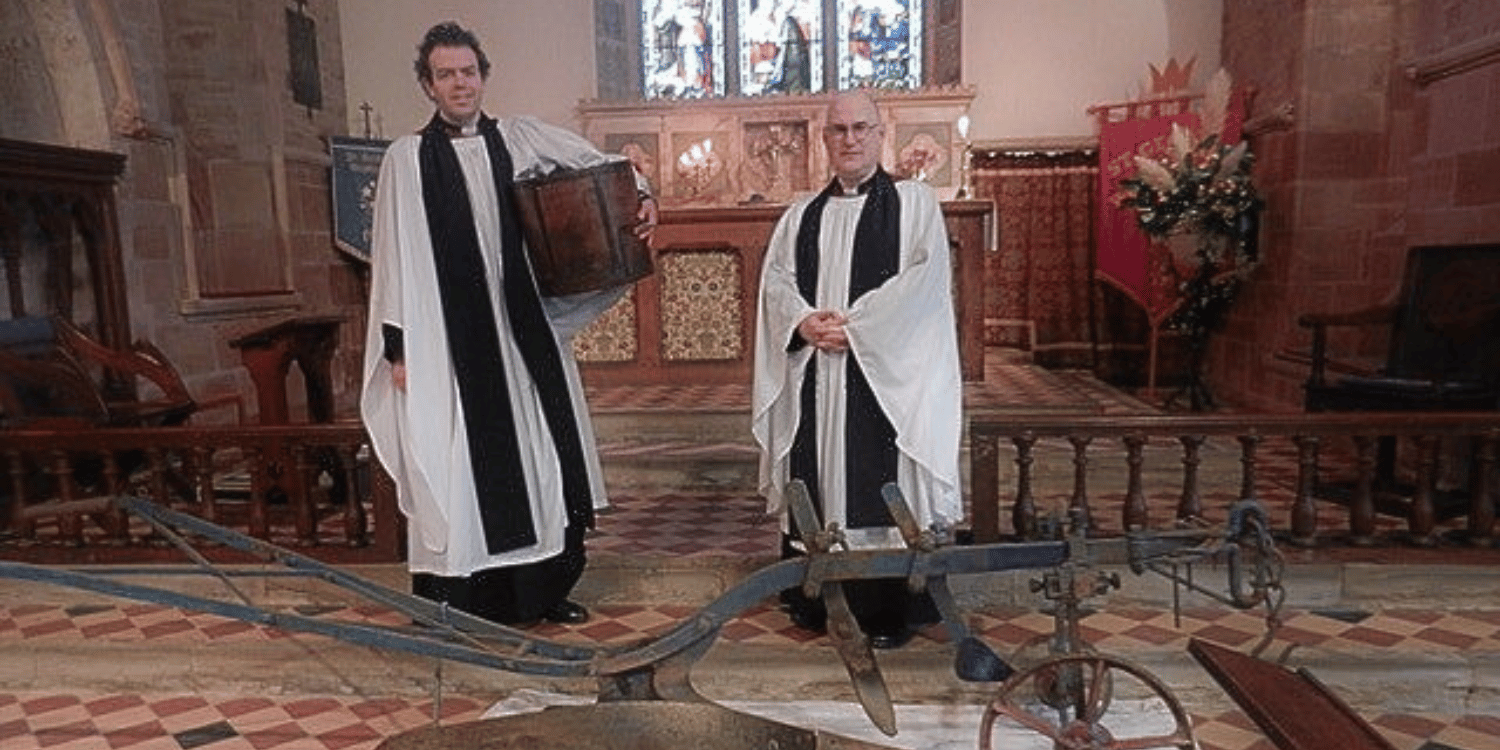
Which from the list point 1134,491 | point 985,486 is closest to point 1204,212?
point 1134,491

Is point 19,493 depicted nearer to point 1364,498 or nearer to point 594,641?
point 594,641

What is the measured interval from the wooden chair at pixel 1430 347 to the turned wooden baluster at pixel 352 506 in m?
4.43

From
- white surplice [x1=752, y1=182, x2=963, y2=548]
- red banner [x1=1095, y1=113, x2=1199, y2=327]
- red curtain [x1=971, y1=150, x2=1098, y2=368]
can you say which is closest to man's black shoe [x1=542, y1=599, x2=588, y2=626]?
white surplice [x1=752, y1=182, x2=963, y2=548]

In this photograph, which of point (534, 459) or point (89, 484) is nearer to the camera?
point (534, 459)

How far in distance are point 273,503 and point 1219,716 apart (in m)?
4.64

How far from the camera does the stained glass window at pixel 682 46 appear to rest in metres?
10.6

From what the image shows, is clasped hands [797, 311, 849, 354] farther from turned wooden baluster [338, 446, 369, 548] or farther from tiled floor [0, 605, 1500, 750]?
turned wooden baluster [338, 446, 369, 548]

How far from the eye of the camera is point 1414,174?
18.8 ft

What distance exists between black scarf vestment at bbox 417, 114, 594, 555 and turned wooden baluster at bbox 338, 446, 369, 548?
91 cm

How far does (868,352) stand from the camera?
11.3 feet

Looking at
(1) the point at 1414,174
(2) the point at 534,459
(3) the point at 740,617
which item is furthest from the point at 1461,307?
(2) the point at 534,459

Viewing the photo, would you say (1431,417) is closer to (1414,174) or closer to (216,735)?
(1414,174)

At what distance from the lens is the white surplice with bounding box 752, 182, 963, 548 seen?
3.45 meters

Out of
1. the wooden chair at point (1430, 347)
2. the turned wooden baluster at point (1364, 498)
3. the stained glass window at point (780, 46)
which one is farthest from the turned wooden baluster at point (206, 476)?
the stained glass window at point (780, 46)
